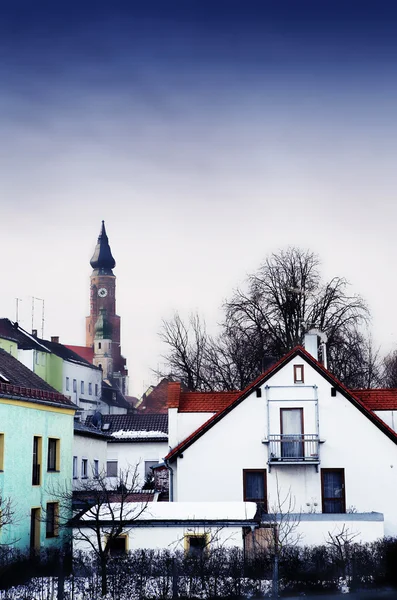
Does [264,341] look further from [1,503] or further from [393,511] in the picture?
[1,503]

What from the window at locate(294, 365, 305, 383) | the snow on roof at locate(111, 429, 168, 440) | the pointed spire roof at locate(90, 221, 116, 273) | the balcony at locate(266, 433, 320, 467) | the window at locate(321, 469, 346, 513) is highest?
the pointed spire roof at locate(90, 221, 116, 273)

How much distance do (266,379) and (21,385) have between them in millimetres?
10191

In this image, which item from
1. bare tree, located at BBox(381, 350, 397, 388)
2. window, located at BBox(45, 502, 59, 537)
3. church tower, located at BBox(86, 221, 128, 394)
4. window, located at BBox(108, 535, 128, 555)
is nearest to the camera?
window, located at BBox(108, 535, 128, 555)

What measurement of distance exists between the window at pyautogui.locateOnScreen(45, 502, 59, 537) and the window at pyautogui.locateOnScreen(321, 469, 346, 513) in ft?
36.3

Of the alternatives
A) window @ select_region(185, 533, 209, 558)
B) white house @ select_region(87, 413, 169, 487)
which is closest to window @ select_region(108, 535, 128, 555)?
window @ select_region(185, 533, 209, 558)

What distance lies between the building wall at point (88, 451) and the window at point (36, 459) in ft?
33.8

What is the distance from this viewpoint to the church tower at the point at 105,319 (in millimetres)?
169500

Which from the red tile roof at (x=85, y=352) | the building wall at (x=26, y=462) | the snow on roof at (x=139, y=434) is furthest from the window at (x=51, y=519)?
the red tile roof at (x=85, y=352)

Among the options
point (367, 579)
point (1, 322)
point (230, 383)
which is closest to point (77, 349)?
point (1, 322)

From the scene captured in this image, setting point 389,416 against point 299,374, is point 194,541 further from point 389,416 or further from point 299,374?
point 389,416

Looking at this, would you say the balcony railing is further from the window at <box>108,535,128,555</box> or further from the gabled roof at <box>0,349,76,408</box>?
the gabled roof at <box>0,349,76,408</box>

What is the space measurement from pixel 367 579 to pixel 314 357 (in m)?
15.0

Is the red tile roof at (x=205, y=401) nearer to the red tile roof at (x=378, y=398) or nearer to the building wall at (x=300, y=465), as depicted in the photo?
the building wall at (x=300, y=465)

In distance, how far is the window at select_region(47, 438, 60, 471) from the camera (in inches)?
1489
